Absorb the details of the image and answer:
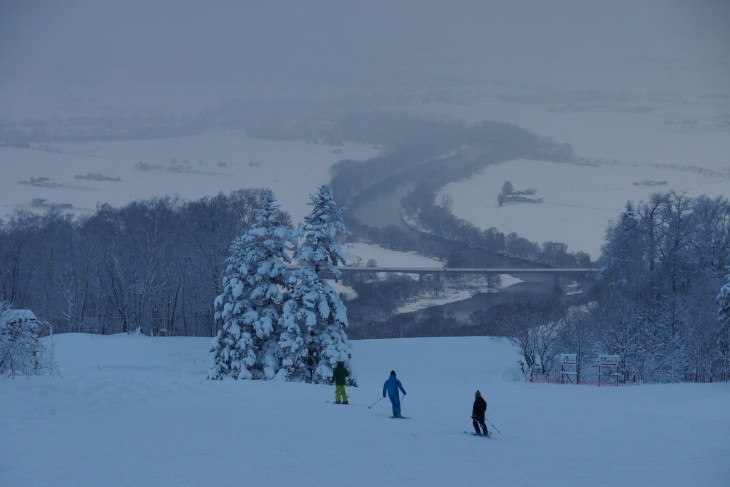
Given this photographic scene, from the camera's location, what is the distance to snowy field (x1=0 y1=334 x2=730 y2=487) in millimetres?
14039

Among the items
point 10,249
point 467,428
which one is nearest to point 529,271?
point 10,249

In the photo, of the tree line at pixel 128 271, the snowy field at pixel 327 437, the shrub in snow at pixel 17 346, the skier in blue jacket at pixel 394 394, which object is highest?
the tree line at pixel 128 271

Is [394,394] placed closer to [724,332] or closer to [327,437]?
[327,437]

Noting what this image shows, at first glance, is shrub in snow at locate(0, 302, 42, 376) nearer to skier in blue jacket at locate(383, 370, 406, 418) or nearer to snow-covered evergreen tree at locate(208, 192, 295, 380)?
snow-covered evergreen tree at locate(208, 192, 295, 380)

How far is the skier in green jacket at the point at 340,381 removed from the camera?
843 inches

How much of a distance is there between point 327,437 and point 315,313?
12.6m

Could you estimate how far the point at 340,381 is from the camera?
21.6 metres

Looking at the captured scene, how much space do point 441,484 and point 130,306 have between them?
41.3 m

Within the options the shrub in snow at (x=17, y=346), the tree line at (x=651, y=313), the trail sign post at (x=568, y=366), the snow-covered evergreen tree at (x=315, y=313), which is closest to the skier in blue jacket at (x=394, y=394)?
the snow-covered evergreen tree at (x=315, y=313)

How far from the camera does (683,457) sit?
56.0 feet

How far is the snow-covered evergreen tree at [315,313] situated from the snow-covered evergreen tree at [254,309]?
30.0 inches

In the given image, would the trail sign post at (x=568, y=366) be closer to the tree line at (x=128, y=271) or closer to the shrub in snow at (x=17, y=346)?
the shrub in snow at (x=17, y=346)

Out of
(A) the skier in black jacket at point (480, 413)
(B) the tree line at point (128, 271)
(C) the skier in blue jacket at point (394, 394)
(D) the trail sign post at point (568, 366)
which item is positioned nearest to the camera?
(A) the skier in black jacket at point (480, 413)

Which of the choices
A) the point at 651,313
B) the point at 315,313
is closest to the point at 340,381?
the point at 315,313
